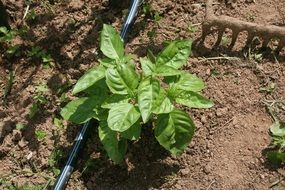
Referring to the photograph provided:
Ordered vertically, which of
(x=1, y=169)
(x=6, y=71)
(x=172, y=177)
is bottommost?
(x=172, y=177)

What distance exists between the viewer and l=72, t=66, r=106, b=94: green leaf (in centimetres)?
243

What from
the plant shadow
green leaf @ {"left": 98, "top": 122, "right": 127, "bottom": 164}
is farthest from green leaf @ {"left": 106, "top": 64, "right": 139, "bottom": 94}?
the plant shadow

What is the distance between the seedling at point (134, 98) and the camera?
93.6 inches

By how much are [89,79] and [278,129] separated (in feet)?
3.60

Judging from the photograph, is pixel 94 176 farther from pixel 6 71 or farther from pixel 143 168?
pixel 6 71

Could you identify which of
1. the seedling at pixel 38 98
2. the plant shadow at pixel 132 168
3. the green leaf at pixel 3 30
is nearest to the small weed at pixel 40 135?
the seedling at pixel 38 98

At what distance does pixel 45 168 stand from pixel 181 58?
3.41ft

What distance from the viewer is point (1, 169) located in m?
2.80

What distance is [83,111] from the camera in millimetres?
2516

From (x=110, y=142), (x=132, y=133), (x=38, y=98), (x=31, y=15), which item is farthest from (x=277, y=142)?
(x=31, y=15)

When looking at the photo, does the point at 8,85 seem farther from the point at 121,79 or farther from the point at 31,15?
the point at 121,79

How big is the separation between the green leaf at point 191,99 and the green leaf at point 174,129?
2.2 inches

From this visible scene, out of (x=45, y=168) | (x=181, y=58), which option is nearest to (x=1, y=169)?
(x=45, y=168)

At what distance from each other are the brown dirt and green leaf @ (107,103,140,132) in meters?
0.43
